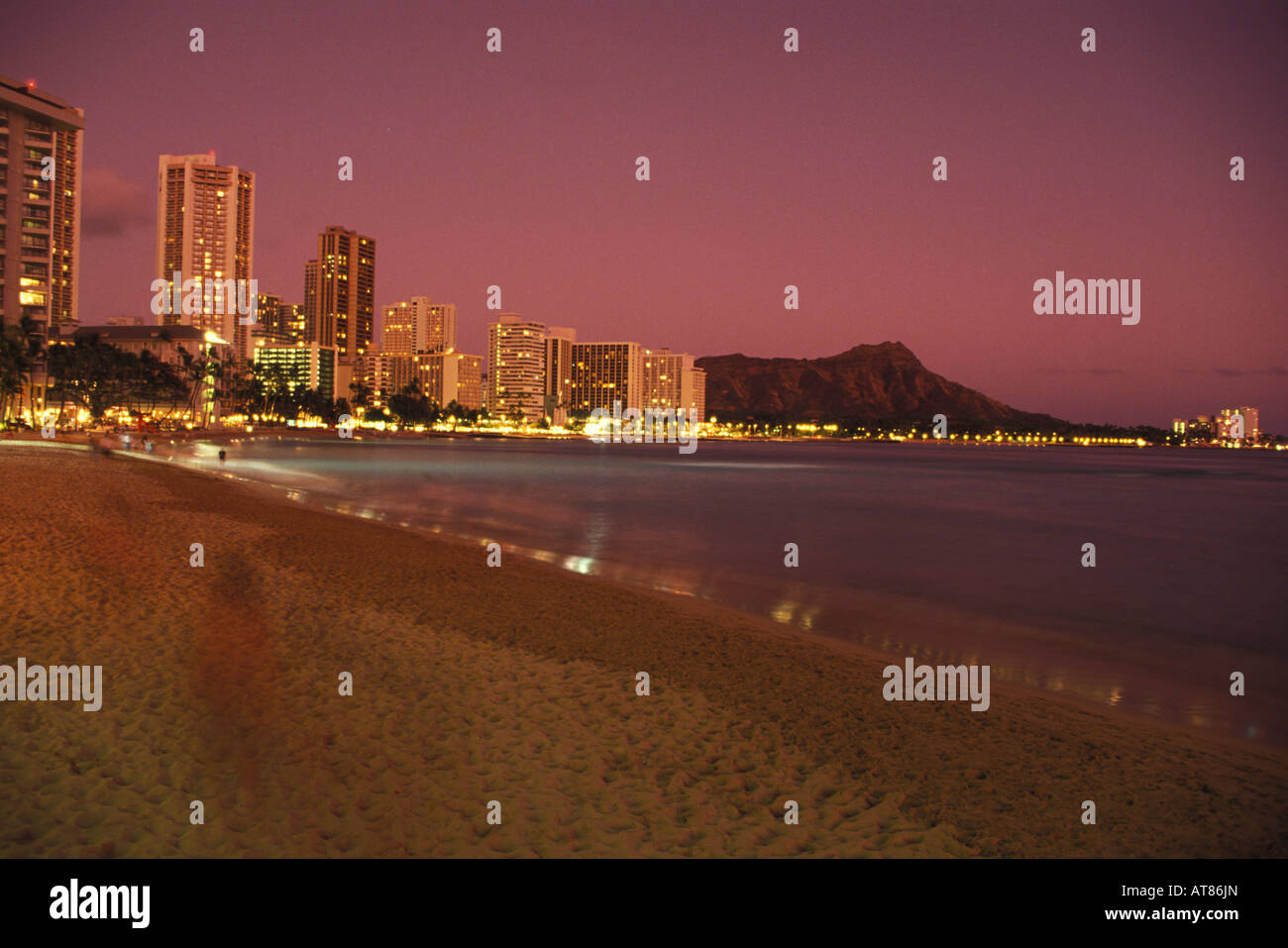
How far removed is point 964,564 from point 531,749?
19580mm

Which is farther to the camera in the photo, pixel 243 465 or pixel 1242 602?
pixel 243 465

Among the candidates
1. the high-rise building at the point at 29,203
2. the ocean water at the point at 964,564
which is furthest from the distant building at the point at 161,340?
the ocean water at the point at 964,564

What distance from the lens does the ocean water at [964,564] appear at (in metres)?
11.9

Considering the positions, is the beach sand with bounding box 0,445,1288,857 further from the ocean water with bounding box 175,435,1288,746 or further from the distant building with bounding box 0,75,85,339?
the distant building with bounding box 0,75,85,339

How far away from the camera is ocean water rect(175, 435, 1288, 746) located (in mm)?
11867

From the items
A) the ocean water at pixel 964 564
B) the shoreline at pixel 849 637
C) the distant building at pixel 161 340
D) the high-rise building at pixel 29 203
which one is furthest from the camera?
the distant building at pixel 161 340

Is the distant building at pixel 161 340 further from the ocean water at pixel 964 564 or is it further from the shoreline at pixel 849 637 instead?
the shoreline at pixel 849 637

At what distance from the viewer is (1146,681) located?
11.0 m

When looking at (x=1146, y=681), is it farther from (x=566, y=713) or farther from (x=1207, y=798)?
(x=566, y=713)

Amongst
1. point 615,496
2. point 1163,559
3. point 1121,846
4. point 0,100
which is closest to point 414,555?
point 1121,846

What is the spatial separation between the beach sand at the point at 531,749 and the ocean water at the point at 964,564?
2601 mm

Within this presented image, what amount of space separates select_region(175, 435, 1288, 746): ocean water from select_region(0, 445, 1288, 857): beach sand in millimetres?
2601

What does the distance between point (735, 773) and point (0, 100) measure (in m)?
131

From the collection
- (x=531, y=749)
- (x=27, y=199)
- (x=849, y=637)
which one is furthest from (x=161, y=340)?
(x=531, y=749)
